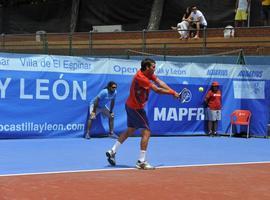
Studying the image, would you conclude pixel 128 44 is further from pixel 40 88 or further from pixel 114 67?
pixel 40 88

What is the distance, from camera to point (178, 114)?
19.3 metres

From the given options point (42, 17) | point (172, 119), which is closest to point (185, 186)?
point (172, 119)

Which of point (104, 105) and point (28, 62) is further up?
point (28, 62)

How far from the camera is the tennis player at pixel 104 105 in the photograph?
1702 centimetres

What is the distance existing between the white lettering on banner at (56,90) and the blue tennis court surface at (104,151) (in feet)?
4.09

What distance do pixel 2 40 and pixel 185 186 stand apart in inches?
992

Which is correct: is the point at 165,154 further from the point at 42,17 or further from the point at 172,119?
the point at 42,17

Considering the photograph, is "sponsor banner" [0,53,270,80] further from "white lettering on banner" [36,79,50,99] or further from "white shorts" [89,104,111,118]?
Result: "white shorts" [89,104,111,118]

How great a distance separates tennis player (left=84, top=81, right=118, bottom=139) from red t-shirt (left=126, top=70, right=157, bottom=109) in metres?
5.79

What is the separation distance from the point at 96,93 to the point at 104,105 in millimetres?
455

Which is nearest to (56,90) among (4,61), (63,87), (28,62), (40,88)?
(63,87)

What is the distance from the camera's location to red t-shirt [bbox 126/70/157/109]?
11055 millimetres

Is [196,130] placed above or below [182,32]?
below

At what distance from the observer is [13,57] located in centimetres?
1591
